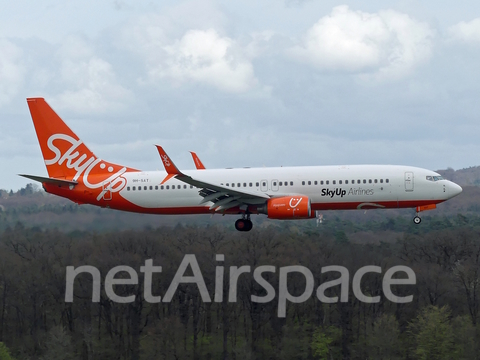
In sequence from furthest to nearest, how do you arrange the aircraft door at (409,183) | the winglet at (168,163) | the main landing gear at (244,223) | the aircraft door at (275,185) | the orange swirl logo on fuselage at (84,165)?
1. the orange swirl logo on fuselage at (84,165)
2. the main landing gear at (244,223)
3. the aircraft door at (275,185)
4. the aircraft door at (409,183)
5. the winglet at (168,163)

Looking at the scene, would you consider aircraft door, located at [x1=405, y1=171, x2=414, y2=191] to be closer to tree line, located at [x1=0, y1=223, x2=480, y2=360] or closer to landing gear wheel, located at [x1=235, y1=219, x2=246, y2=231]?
landing gear wheel, located at [x1=235, y1=219, x2=246, y2=231]

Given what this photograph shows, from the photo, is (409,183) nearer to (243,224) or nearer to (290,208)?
(290,208)

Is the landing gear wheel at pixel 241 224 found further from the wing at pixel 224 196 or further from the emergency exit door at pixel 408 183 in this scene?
the emergency exit door at pixel 408 183

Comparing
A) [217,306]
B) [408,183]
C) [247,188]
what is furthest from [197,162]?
[217,306]

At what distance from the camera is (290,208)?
45875 mm

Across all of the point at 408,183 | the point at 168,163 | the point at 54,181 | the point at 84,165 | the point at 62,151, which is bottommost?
the point at 408,183

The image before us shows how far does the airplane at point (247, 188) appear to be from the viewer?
46.8 meters

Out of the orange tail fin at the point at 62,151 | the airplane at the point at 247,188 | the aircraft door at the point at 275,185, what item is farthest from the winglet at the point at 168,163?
the orange tail fin at the point at 62,151

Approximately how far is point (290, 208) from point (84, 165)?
13.5 meters

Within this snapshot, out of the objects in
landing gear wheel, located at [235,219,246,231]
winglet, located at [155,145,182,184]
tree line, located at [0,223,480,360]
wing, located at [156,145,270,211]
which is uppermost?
winglet, located at [155,145,182,184]

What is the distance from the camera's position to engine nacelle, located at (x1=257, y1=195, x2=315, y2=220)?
4575cm

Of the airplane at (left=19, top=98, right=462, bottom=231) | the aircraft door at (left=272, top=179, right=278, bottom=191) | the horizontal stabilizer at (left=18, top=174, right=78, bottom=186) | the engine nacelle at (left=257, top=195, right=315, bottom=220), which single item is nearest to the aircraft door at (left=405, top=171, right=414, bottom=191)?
the airplane at (left=19, top=98, right=462, bottom=231)

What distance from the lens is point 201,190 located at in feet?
156

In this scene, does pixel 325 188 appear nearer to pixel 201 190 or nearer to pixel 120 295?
pixel 201 190
